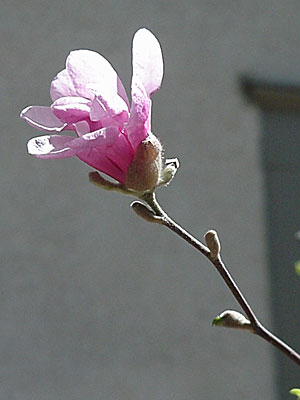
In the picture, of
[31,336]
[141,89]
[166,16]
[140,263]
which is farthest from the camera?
[166,16]

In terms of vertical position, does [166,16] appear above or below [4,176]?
above

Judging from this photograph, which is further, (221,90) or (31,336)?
(221,90)

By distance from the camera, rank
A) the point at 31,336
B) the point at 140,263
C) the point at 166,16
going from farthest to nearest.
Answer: the point at 166,16 < the point at 140,263 < the point at 31,336

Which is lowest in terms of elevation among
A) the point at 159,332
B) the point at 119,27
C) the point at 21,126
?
A: the point at 159,332

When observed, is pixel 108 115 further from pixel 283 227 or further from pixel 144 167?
pixel 283 227

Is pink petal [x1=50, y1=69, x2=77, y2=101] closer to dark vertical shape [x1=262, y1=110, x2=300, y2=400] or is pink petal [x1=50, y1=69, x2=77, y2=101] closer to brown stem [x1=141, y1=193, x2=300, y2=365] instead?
brown stem [x1=141, y1=193, x2=300, y2=365]

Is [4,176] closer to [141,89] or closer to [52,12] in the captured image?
[52,12]

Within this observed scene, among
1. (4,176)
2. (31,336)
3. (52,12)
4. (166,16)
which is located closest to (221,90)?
(166,16)
